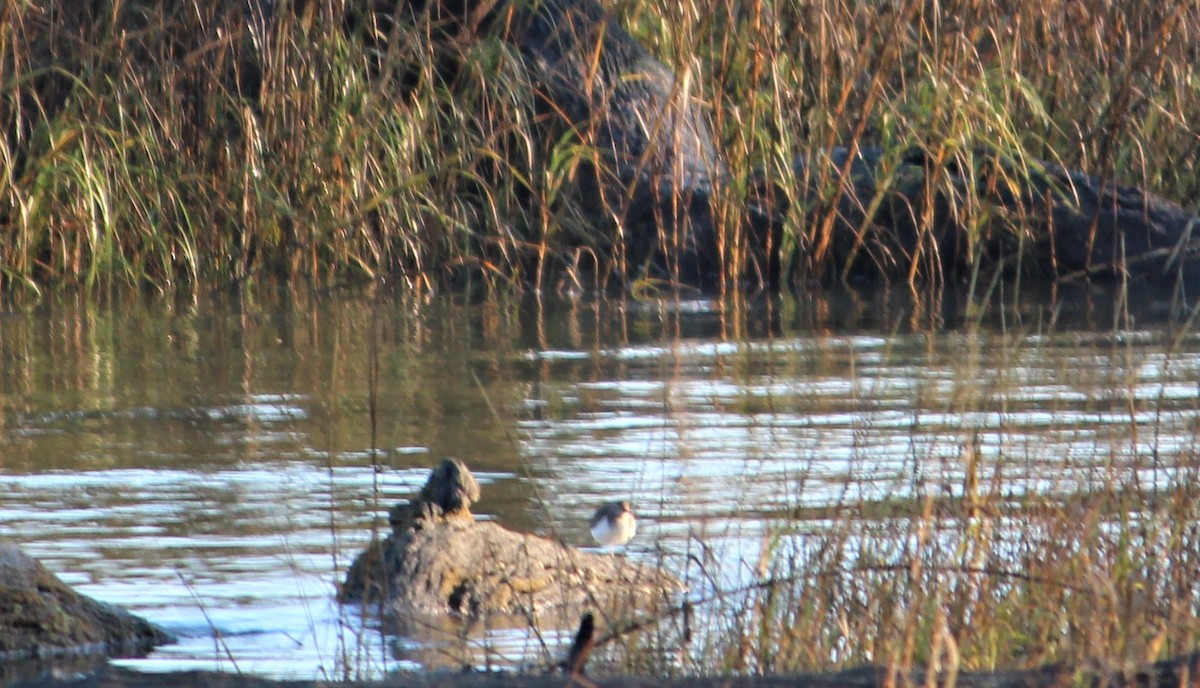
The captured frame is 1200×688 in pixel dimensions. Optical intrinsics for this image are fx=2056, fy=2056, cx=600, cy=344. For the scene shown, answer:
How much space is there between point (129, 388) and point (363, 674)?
373 centimetres

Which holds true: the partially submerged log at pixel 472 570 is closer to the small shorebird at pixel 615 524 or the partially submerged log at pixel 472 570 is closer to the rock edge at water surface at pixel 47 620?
the small shorebird at pixel 615 524

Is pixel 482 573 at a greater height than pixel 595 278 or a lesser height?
lesser

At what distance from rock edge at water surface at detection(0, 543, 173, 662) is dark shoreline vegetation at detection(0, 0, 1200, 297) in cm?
519

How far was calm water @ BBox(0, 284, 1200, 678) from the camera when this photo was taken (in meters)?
4.61

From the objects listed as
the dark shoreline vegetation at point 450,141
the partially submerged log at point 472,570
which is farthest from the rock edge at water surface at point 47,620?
the dark shoreline vegetation at point 450,141

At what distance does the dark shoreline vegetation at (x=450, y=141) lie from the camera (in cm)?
952

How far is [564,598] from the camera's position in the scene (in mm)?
4559

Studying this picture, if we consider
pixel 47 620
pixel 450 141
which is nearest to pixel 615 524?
pixel 47 620

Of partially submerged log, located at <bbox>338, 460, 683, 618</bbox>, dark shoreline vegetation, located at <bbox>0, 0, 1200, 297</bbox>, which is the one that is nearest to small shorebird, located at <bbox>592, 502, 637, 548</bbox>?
partially submerged log, located at <bbox>338, 460, 683, 618</bbox>

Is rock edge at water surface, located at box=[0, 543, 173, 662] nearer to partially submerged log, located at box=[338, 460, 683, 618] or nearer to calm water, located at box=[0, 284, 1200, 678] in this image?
calm water, located at box=[0, 284, 1200, 678]

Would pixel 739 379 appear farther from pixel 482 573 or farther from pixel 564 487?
pixel 482 573

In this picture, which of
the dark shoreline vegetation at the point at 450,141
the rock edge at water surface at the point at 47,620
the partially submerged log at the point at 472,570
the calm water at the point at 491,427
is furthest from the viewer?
the dark shoreline vegetation at the point at 450,141

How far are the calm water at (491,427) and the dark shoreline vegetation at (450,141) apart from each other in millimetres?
382

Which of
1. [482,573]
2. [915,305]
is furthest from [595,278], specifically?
[482,573]
